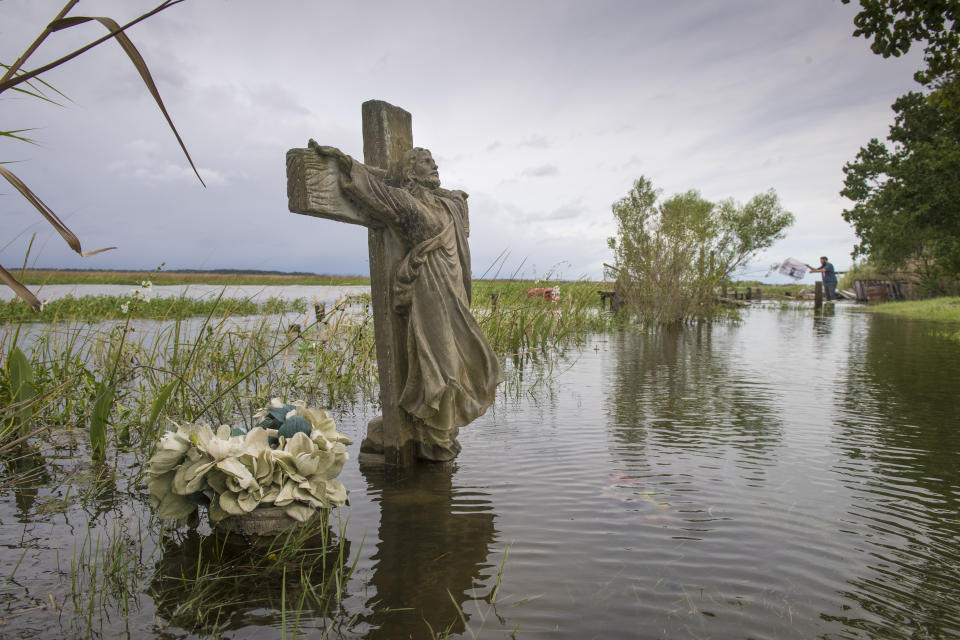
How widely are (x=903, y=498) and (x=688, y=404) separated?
8.60 feet

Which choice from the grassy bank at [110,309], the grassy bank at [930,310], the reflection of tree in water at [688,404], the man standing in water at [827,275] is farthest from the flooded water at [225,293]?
the man standing in water at [827,275]

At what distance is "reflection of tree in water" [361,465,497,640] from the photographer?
2209mm

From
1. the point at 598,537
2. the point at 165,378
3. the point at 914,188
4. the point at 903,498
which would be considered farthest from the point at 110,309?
the point at 914,188

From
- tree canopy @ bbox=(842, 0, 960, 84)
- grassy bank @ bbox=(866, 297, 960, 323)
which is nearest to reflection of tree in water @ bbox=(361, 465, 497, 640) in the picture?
tree canopy @ bbox=(842, 0, 960, 84)

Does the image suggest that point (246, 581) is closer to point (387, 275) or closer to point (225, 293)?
point (387, 275)

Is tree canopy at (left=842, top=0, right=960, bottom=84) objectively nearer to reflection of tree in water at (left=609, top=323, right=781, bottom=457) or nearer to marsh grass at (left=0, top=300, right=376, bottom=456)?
reflection of tree in water at (left=609, top=323, right=781, bottom=457)

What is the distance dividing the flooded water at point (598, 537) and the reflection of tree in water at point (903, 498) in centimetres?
1

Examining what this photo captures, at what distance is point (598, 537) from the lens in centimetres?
293

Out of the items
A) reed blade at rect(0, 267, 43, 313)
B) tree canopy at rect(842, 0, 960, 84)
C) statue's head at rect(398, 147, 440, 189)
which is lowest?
reed blade at rect(0, 267, 43, 313)

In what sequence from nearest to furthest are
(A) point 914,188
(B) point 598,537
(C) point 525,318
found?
(B) point 598,537 → (C) point 525,318 → (A) point 914,188

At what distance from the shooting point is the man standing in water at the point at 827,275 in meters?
29.8

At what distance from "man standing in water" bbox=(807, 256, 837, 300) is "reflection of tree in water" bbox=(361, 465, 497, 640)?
30998 mm

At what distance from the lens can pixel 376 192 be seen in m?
3.50

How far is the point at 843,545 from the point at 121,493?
153 inches
